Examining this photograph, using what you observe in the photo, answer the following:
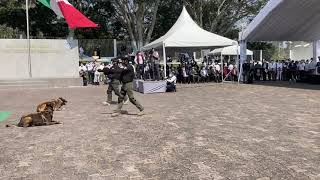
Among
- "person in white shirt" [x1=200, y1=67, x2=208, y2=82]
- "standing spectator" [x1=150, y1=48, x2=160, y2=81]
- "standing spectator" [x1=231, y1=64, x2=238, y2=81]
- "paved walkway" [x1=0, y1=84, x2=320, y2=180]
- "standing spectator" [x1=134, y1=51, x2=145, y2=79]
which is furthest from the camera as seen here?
"standing spectator" [x1=231, y1=64, x2=238, y2=81]

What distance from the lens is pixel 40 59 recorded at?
30531mm

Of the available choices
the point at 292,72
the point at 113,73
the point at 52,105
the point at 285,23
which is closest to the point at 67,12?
the point at 285,23

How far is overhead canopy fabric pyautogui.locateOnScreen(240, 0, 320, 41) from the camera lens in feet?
83.0

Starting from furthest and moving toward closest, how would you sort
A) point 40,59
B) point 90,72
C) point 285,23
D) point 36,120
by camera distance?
point 90,72 < point 40,59 < point 285,23 < point 36,120

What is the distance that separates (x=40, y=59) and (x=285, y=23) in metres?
14.0

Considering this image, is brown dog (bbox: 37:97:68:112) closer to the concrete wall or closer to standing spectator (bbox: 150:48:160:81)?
standing spectator (bbox: 150:48:160:81)

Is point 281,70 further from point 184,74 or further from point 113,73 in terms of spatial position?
point 113,73

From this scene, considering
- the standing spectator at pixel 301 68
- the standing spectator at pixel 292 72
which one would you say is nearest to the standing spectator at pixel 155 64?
the standing spectator at pixel 301 68

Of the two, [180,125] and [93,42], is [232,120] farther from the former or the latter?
[93,42]

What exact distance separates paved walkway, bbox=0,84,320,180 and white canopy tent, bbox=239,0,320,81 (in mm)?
11373

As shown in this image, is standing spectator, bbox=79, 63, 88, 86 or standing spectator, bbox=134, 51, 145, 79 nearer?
standing spectator, bbox=134, 51, 145, 79

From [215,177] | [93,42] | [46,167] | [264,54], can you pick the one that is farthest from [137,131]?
[264,54]

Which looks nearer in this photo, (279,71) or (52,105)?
(52,105)

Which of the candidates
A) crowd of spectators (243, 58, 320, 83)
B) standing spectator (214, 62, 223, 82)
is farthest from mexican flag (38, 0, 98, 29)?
crowd of spectators (243, 58, 320, 83)
